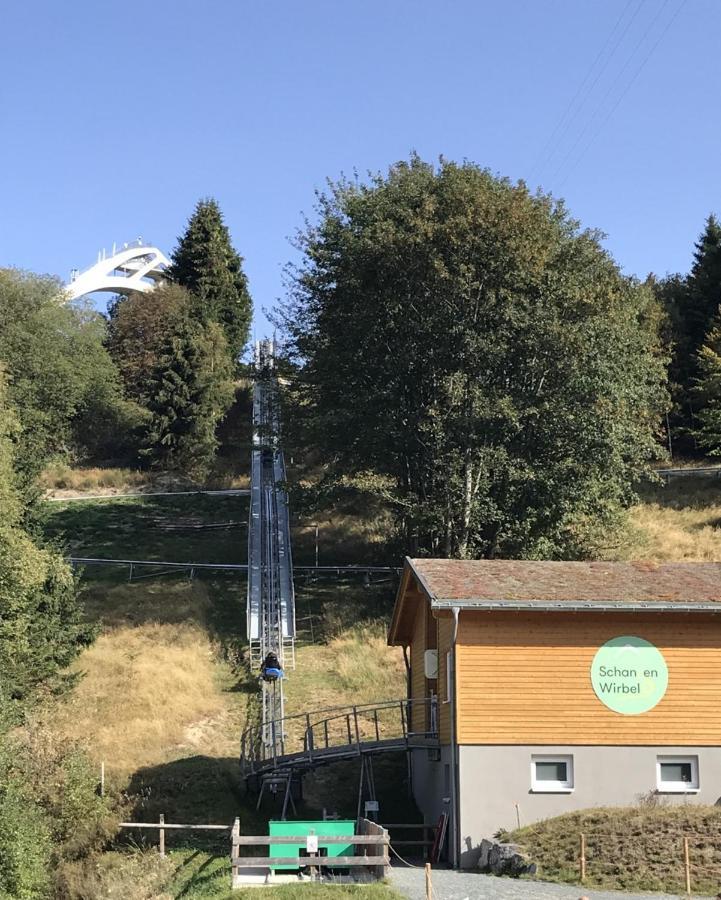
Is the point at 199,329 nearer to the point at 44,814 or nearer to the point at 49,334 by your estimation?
the point at 49,334

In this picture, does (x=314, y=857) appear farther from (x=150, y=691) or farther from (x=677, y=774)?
(x=150, y=691)

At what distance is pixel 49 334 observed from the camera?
64.8 m

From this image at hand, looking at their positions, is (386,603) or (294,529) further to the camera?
(294,529)

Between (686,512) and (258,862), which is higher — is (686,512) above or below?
above

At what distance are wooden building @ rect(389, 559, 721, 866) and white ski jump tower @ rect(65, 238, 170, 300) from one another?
79104 mm

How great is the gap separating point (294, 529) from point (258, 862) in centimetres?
3471

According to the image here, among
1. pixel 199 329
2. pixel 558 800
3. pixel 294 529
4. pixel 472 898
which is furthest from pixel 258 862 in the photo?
pixel 199 329

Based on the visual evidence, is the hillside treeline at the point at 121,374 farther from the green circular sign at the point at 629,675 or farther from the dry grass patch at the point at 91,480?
the green circular sign at the point at 629,675

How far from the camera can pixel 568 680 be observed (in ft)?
72.6

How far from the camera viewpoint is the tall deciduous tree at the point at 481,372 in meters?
36.6

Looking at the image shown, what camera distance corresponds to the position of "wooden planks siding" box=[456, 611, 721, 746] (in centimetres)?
2183

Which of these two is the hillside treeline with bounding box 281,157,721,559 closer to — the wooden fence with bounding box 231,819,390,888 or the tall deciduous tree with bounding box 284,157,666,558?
the tall deciduous tree with bounding box 284,157,666,558

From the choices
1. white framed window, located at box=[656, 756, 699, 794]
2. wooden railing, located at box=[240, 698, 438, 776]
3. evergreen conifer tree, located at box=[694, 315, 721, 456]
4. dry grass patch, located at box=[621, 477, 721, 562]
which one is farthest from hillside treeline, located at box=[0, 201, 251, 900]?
evergreen conifer tree, located at box=[694, 315, 721, 456]

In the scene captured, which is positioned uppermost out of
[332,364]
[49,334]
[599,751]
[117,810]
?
[49,334]
